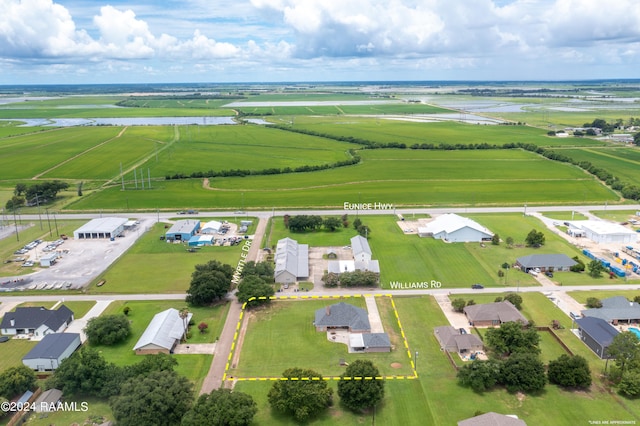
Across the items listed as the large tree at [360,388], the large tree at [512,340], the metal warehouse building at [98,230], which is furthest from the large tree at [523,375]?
the metal warehouse building at [98,230]

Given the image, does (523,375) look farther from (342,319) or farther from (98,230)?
(98,230)

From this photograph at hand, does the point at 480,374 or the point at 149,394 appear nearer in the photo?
the point at 149,394

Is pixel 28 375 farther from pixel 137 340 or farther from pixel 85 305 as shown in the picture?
pixel 85 305

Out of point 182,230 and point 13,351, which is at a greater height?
point 182,230

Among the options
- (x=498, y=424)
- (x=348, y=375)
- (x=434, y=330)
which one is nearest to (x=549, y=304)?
(x=434, y=330)

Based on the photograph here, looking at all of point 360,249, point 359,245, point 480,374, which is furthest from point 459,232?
point 480,374

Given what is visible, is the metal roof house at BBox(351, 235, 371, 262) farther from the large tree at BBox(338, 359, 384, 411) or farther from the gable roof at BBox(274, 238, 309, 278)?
the large tree at BBox(338, 359, 384, 411)

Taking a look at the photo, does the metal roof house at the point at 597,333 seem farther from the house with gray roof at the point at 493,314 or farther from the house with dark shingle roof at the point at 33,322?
the house with dark shingle roof at the point at 33,322
